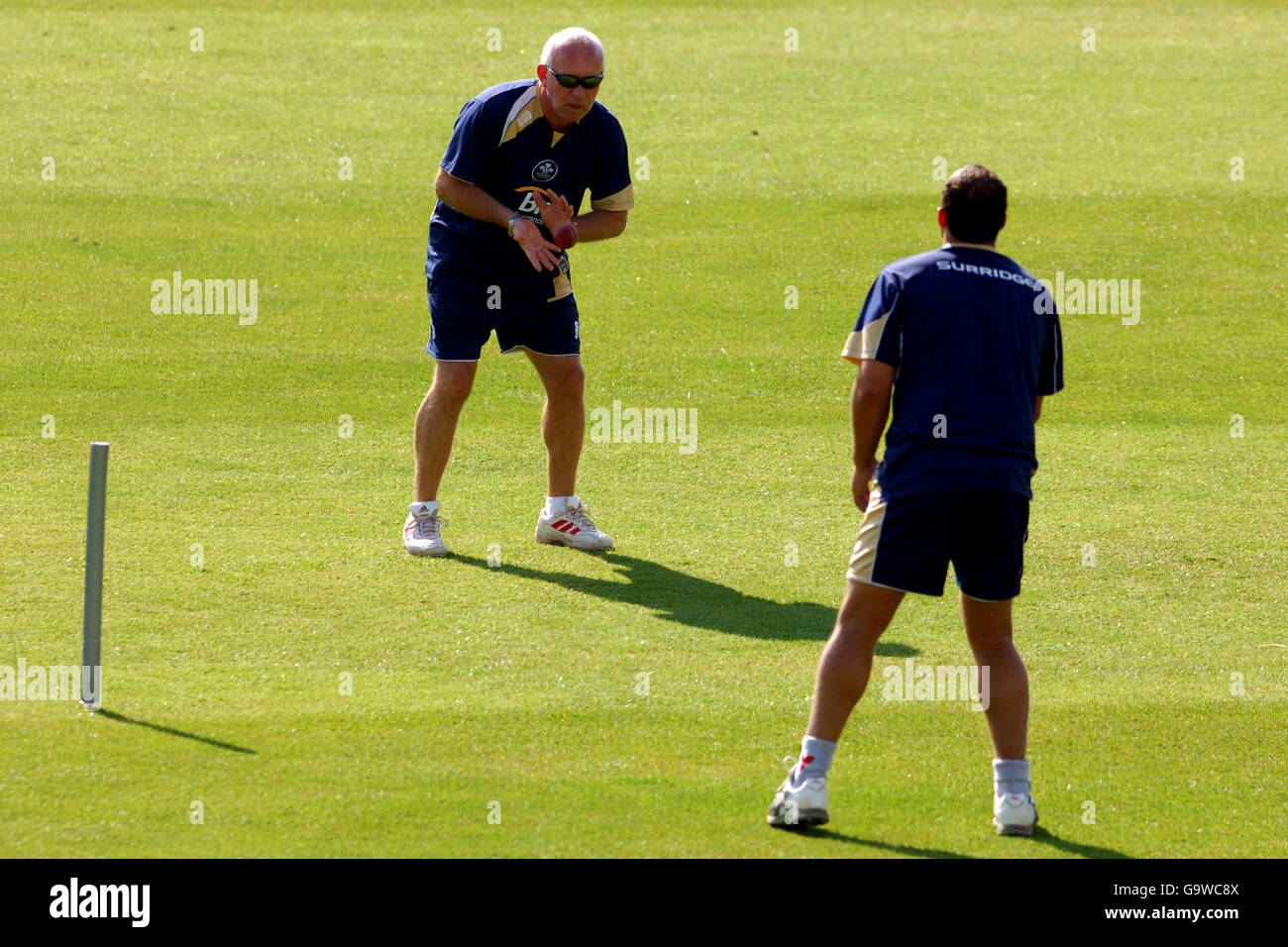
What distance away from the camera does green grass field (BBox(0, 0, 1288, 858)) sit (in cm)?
554

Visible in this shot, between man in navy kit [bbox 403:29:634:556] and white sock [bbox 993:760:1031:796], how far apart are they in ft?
11.4

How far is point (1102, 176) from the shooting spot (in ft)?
55.3

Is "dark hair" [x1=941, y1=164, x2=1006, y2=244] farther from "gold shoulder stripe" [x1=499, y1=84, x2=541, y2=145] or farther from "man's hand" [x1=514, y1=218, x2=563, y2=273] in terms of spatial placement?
"gold shoulder stripe" [x1=499, y1=84, x2=541, y2=145]

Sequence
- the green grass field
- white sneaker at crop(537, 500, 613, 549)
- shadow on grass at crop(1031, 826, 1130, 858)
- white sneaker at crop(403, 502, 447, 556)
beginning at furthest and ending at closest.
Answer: white sneaker at crop(537, 500, 613, 549)
white sneaker at crop(403, 502, 447, 556)
the green grass field
shadow on grass at crop(1031, 826, 1130, 858)

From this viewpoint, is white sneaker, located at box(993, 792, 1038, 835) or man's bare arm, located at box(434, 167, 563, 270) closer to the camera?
white sneaker, located at box(993, 792, 1038, 835)

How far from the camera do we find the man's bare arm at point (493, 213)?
7.67 m

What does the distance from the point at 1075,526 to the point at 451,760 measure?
452 cm

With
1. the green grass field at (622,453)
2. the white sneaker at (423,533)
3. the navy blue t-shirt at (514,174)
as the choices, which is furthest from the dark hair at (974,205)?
the white sneaker at (423,533)

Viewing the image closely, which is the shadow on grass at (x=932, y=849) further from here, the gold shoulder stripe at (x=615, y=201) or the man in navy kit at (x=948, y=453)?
the gold shoulder stripe at (x=615, y=201)

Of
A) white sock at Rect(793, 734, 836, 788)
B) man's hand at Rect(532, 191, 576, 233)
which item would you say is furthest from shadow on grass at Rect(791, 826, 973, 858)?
man's hand at Rect(532, 191, 576, 233)

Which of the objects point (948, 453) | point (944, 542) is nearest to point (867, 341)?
point (948, 453)

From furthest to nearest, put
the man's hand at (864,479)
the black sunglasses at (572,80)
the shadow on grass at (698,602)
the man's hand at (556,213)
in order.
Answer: the man's hand at (556,213) → the black sunglasses at (572,80) → the shadow on grass at (698,602) → the man's hand at (864,479)
